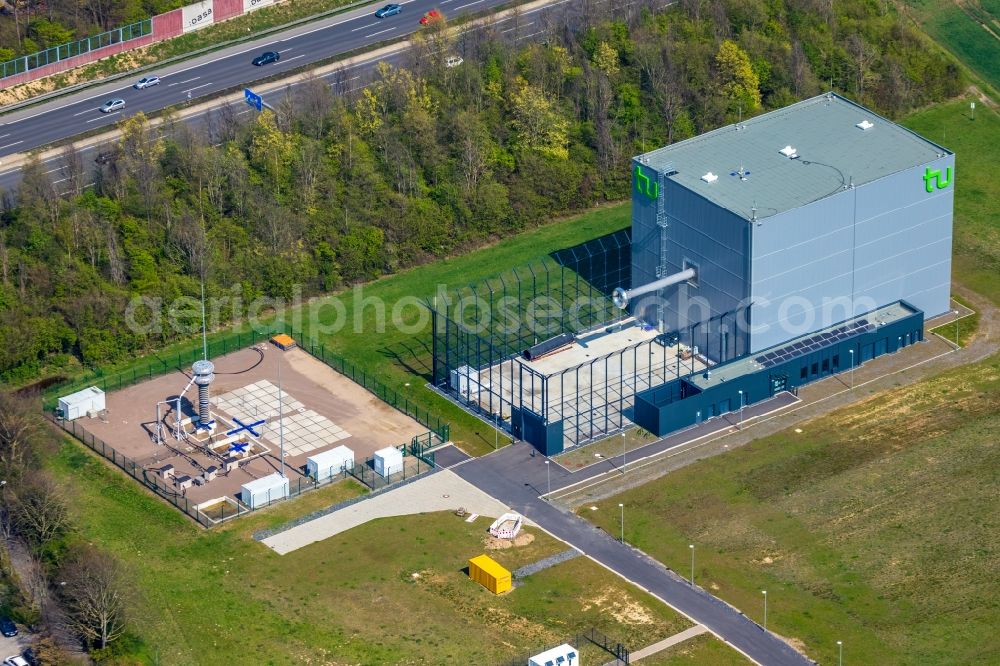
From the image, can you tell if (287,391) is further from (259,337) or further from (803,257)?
(803,257)

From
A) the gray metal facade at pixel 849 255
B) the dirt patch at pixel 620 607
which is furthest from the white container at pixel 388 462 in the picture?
the gray metal facade at pixel 849 255

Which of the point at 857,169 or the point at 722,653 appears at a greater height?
the point at 857,169

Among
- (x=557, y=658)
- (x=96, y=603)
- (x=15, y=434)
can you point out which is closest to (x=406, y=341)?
(x=15, y=434)

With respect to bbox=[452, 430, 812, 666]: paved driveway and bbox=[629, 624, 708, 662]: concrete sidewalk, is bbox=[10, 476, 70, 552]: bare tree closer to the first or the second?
bbox=[452, 430, 812, 666]: paved driveway

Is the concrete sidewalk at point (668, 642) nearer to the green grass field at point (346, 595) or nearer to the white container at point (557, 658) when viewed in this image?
the green grass field at point (346, 595)

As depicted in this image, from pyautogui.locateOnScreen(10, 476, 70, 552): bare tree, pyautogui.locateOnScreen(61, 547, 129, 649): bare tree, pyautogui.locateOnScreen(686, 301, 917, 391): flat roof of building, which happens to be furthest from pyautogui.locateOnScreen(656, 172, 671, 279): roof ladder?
pyautogui.locateOnScreen(61, 547, 129, 649): bare tree

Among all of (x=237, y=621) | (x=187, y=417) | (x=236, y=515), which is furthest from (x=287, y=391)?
(x=237, y=621)
